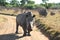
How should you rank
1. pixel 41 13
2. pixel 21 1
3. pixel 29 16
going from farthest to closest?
pixel 21 1
pixel 41 13
pixel 29 16

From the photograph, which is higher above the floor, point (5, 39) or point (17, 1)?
point (5, 39)

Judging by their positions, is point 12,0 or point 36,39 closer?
point 36,39

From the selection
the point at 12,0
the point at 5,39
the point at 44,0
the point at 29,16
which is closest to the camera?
the point at 5,39

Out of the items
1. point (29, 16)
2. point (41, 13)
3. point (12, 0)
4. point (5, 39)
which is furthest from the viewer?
point (12, 0)

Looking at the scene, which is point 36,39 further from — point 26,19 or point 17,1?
point 17,1

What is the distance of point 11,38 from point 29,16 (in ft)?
6.72

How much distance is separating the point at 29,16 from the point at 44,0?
104m

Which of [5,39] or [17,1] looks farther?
[17,1]

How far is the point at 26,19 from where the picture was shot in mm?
15281

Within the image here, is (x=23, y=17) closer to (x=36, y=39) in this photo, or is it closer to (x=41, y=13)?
(x=36, y=39)

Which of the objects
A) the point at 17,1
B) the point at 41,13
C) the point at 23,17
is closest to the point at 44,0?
the point at 17,1

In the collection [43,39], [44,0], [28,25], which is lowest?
[44,0]

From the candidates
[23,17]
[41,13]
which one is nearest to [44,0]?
[41,13]

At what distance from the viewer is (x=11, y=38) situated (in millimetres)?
14664
